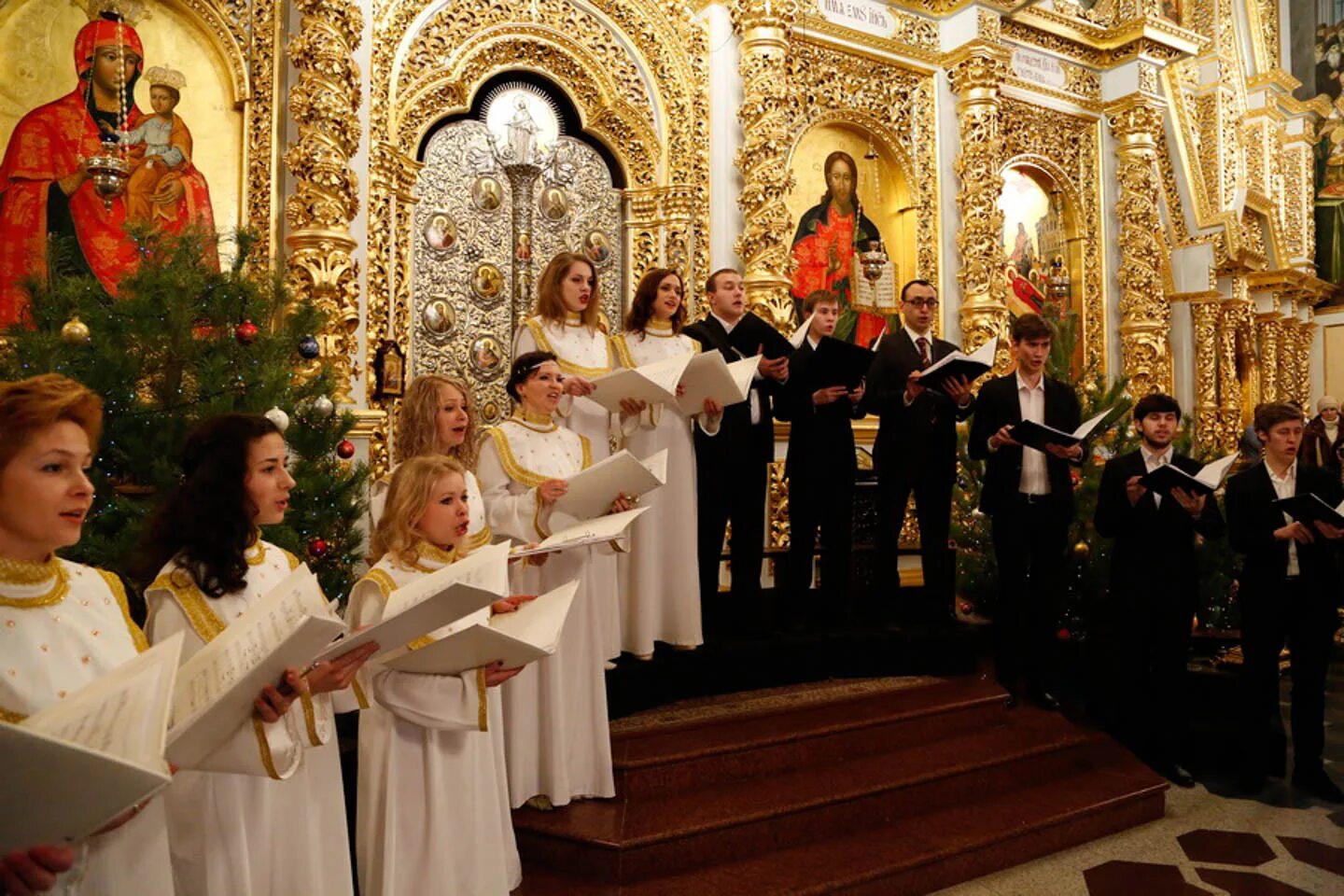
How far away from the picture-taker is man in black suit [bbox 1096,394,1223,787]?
5.12 meters

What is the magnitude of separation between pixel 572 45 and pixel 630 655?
15.8 feet

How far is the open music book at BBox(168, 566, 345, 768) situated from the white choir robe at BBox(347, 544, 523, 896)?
0.84m

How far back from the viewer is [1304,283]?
47.5 feet

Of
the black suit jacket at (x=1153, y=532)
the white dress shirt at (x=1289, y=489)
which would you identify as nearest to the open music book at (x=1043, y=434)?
the black suit jacket at (x=1153, y=532)

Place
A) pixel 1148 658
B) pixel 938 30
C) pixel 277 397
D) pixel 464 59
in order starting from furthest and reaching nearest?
1. pixel 938 30
2. pixel 464 59
3. pixel 1148 658
4. pixel 277 397

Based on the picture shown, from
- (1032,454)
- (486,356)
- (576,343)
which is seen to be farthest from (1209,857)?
(486,356)

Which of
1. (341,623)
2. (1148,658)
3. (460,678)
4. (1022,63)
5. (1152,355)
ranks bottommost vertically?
(1148,658)

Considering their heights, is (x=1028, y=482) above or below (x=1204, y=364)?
below

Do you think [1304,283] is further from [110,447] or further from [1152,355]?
[110,447]

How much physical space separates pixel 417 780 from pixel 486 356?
16.2 ft

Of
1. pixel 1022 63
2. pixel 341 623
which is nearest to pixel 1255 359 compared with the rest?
pixel 1022 63

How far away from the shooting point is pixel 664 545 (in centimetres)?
489

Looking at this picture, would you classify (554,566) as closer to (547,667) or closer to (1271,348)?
(547,667)

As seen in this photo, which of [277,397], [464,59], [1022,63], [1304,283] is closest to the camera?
[277,397]
